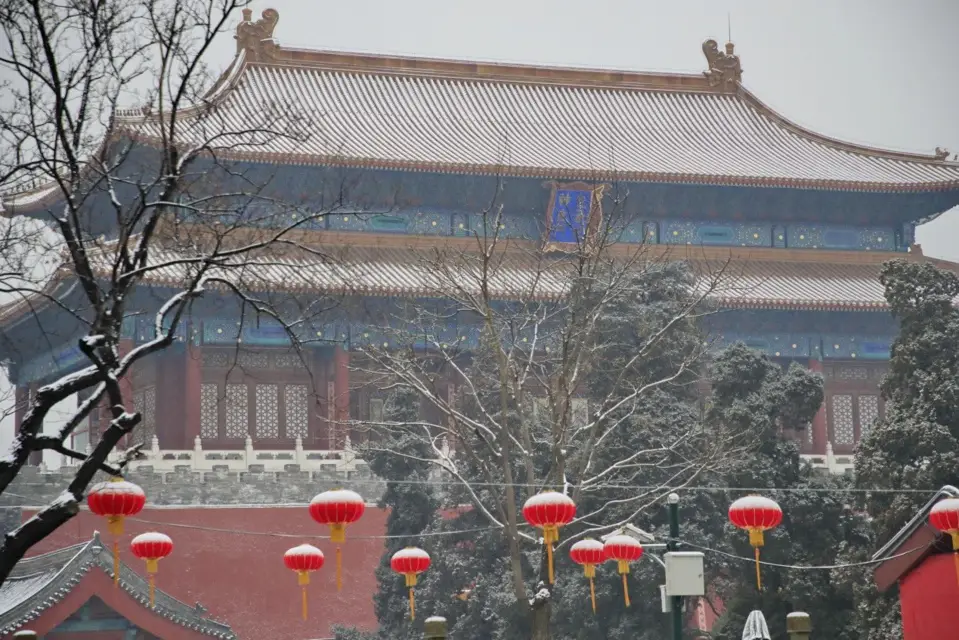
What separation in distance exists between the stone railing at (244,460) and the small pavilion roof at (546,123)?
18.7ft

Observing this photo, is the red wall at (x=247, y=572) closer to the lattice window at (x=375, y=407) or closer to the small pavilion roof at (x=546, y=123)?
the lattice window at (x=375, y=407)

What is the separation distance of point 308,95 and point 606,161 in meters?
6.31

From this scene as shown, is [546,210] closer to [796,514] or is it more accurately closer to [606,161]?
[606,161]

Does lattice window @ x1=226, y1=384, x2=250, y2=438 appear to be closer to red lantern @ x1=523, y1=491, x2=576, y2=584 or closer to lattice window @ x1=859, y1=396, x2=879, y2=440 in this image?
lattice window @ x1=859, y1=396, x2=879, y2=440

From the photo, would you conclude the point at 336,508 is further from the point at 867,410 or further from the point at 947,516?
the point at 867,410

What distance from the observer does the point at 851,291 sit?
34.4 metres

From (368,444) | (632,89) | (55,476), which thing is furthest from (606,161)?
(55,476)

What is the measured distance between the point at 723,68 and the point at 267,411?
46.1 ft

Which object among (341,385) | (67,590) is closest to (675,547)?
(67,590)

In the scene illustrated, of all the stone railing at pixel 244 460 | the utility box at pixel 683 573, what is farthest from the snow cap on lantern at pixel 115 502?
the stone railing at pixel 244 460

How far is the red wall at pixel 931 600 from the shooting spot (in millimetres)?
17078

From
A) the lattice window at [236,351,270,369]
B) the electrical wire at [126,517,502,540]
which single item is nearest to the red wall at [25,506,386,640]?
the electrical wire at [126,517,502,540]

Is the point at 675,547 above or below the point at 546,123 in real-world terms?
below

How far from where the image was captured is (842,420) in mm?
34312
